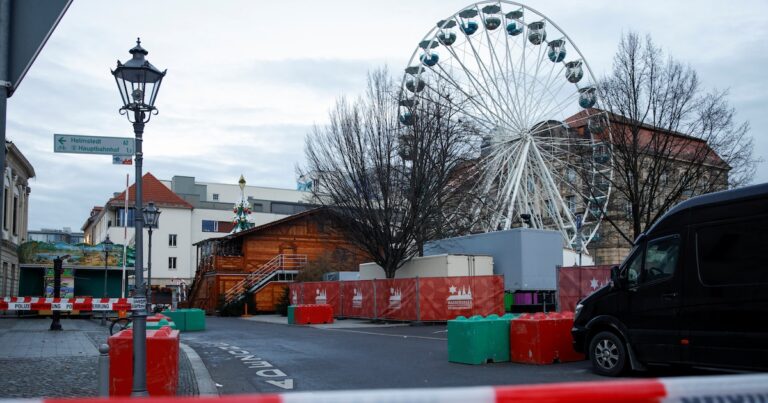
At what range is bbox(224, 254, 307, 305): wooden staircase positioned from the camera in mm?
46747

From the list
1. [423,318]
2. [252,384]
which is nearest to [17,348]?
[252,384]

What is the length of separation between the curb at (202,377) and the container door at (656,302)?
20.5 feet

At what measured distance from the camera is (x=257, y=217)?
8325cm

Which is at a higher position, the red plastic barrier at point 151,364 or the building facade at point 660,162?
the building facade at point 660,162

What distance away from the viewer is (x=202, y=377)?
40.1 ft

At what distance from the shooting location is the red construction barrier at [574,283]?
69.0 ft

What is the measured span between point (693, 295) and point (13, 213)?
44.1m

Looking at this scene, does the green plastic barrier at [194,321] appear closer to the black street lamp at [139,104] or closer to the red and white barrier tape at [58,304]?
the red and white barrier tape at [58,304]

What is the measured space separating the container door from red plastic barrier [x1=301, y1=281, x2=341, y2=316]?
24.9 metres

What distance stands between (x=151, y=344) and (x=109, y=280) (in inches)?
1648

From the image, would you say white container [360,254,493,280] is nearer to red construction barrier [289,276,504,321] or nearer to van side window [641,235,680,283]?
red construction barrier [289,276,504,321]

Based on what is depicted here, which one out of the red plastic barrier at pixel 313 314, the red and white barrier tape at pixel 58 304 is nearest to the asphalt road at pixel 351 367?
the red and white barrier tape at pixel 58 304

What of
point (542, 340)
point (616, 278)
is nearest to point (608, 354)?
point (616, 278)

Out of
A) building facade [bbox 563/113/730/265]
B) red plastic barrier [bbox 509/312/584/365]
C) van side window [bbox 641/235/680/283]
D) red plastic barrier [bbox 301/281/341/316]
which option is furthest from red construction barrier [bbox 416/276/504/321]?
van side window [bbox 641/235/680/283]
